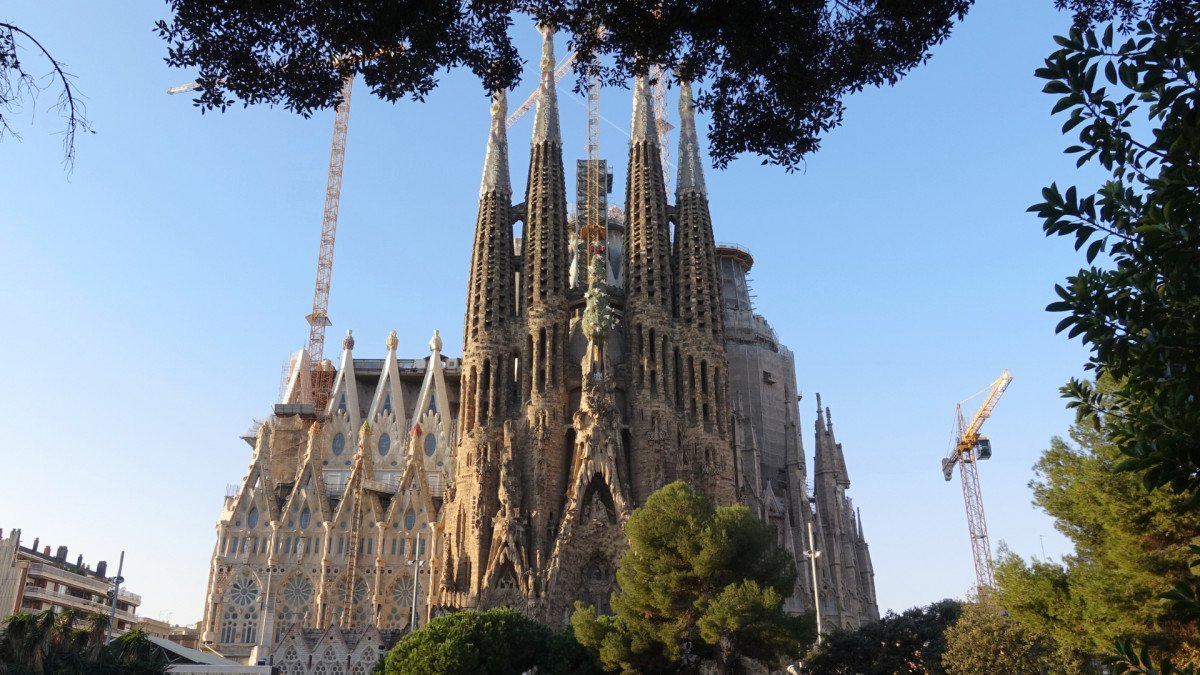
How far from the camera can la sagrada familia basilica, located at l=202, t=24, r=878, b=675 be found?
38812mm

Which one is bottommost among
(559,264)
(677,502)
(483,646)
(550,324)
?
(483,646)

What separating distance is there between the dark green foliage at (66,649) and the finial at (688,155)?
3160cm

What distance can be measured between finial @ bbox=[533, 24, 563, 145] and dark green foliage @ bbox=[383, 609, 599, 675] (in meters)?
27.1

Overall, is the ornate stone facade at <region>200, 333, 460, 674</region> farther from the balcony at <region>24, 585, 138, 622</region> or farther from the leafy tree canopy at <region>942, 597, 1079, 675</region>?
the leafy tree canopy at <region>942, 597, 1079, 675</region>

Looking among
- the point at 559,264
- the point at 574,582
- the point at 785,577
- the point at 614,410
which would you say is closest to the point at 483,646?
the point at 785,577

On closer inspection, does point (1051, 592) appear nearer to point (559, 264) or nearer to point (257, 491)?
point (559, 264)

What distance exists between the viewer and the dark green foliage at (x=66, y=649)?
67.1ft

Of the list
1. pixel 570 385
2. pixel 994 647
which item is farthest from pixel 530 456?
pixel 994 647

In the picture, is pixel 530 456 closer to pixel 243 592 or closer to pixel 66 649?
pixel 243 592

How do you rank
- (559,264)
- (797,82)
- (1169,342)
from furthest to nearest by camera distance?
(559,264) → (797,82) → (1169,342)

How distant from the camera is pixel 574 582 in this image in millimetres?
37875

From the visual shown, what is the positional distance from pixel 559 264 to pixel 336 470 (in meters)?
16.5

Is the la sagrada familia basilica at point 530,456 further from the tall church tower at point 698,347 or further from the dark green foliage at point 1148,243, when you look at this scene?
the dark green foliage at point 1148,243

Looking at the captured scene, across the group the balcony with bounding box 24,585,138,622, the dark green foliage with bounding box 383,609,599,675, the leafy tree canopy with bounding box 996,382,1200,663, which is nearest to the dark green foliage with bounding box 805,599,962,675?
the dark green foliage with bounding box 383,609,599,675
